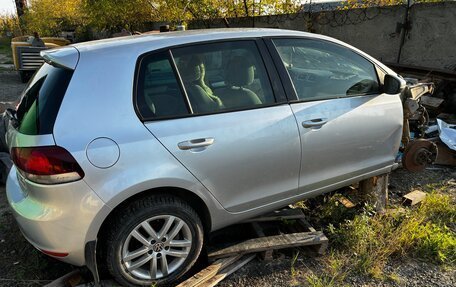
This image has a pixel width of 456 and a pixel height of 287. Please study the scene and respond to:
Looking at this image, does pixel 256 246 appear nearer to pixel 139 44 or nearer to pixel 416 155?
pixel 139 44

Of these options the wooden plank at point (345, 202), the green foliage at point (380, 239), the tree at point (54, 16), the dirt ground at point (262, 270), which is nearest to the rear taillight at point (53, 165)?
the dirt ground at point (262, 270)

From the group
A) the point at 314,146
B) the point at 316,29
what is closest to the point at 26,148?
the point at 314,146

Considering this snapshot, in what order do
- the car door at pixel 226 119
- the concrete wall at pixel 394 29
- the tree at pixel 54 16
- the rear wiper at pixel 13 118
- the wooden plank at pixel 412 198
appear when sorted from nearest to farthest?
the car door at pixel 226 119 → the rear wiper at pixel 13 118 → the wooden plank at pixel 412 198 → the concrete wall at pixel 394 29 → the tree at pixel 54 16

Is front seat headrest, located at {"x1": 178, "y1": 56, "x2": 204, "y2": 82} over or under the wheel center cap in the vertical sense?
over

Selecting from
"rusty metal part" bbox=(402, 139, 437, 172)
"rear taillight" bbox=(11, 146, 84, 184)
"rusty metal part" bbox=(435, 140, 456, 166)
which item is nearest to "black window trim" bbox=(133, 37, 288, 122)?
"rear taillight" bbox=(11, 146, 84, 184)

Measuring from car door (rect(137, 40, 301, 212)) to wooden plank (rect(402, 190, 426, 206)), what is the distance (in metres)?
1.49

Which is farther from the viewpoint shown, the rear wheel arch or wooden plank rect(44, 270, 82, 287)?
wooden plank rect(44, 270, 82, 287)

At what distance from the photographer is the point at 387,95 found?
136 inches

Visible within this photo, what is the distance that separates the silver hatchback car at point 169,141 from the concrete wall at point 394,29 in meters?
4.94

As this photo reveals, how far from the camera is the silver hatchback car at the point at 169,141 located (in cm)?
225

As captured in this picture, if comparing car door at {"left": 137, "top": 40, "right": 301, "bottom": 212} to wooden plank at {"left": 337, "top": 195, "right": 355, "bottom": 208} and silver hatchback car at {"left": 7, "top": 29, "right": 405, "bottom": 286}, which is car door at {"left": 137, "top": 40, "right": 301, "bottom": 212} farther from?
wooden plank at {"left": 337, "top": 195, "right": 355, "bottom": 208}

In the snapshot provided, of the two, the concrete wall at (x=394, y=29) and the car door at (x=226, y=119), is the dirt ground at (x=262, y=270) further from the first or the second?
the concrete wall at (x=394, y=29)

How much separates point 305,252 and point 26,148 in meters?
2.18

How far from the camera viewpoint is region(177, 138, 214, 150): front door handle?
2443 millimetres
